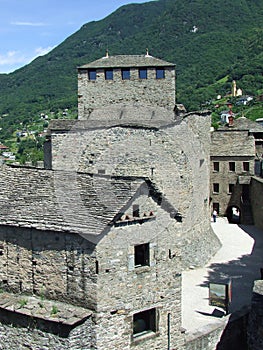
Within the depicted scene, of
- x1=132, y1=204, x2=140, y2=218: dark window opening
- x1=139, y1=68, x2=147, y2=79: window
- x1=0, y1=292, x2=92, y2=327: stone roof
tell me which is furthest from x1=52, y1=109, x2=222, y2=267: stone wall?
x1=0, y1=292, x2=92, y2=327: stone roof

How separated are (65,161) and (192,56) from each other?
11375cm

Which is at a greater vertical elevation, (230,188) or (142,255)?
(230,188)

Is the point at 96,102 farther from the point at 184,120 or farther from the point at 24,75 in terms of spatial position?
the point at 24,75

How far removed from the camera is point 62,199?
13.6m

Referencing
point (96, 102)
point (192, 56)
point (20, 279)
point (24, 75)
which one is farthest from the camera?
point (24, 75)

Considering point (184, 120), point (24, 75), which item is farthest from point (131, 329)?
point (24, 75)

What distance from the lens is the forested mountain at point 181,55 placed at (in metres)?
119

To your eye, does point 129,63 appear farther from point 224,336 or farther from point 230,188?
point 224,336

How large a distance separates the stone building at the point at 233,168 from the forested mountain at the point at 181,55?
60.7m

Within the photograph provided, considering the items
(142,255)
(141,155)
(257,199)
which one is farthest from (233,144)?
(142,255)

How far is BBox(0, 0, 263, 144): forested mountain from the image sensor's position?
119m

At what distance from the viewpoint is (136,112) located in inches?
1240

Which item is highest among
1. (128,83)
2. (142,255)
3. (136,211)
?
(128,83)

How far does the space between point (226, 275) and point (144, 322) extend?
9707 millimetres
